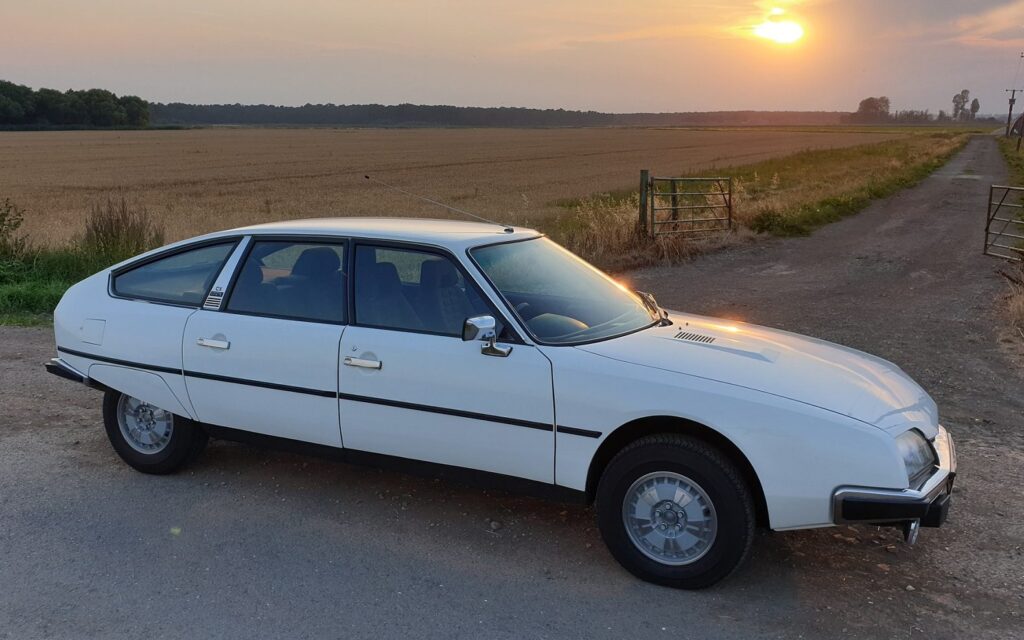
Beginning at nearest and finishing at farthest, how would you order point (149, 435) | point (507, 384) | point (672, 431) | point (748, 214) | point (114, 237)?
point (672, 431) < point (507, 384) < point (149, 435) < point (114, 237) < point (748, 214)

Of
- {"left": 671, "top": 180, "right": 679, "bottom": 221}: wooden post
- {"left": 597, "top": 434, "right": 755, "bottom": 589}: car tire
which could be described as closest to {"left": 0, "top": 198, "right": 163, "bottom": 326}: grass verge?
{"left": 597, "top": 434, "right": 755, "bottom": 589}: car tire

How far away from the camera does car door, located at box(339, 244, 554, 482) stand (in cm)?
379

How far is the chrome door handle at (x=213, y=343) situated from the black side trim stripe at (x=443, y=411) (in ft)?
2.55

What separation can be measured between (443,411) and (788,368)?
5.36 feet

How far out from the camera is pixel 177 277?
15.8ft

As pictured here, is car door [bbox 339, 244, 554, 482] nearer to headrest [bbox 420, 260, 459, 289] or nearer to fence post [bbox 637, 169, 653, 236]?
headrest [bbox 420, 260, 459, 289]

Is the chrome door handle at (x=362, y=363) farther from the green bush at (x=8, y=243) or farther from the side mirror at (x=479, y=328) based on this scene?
the green bush at (x=8, y=243)

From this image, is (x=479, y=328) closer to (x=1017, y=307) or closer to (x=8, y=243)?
(x=1017, y=307)

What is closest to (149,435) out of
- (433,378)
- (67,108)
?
(433,378)

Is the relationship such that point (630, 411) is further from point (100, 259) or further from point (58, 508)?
point (100, 259)

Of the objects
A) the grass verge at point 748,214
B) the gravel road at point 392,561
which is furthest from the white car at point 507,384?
the grass verge at point 748,214

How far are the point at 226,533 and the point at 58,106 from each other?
12891 cm

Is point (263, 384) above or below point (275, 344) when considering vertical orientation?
below

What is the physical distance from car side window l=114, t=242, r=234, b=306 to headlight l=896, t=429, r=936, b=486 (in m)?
3.62
